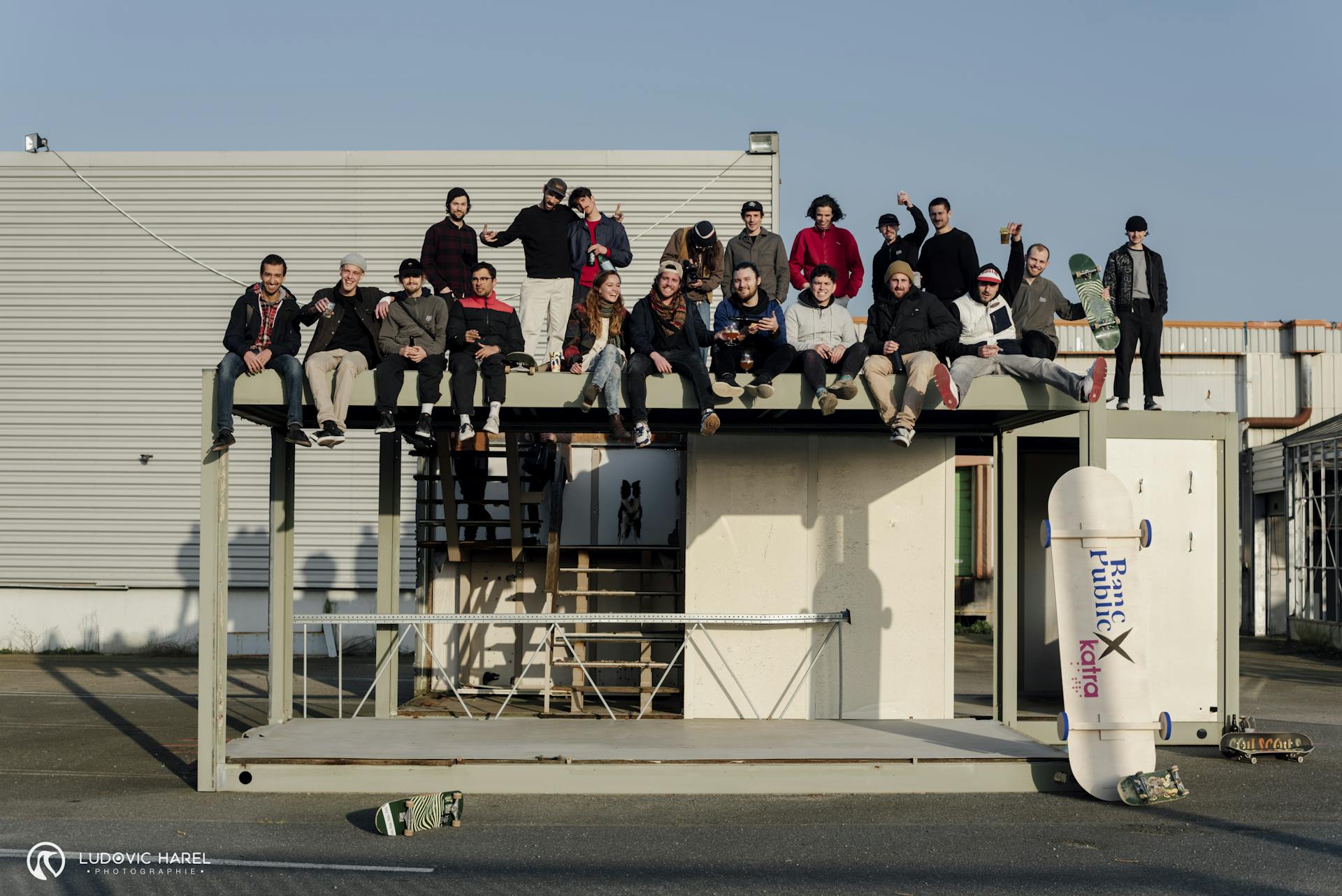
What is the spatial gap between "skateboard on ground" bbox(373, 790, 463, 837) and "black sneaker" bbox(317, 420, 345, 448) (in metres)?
2.98

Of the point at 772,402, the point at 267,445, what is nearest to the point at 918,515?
the point at 772,402

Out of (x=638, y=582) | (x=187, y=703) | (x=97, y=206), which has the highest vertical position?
(x=97, y=206)

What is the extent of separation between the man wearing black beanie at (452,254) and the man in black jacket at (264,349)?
1.61 m

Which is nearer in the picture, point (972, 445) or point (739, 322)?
point (739, 322)

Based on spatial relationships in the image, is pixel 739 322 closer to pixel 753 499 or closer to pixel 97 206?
pixel 753 499

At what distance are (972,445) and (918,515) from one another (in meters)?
1.68

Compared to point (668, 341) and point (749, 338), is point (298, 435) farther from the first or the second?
point (749, 338)

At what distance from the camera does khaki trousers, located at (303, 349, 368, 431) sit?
10.4 meters

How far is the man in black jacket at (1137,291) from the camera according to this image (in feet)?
40.5

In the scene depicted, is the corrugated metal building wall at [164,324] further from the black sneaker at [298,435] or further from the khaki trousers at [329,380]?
the khaki trousers at [329,380]

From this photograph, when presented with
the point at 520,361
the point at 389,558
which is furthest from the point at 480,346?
the point at 389,558

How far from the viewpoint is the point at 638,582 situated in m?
15.2

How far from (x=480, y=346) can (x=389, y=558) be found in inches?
145

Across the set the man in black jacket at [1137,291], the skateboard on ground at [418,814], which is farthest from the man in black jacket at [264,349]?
the man in black jacket at [1137,291]
